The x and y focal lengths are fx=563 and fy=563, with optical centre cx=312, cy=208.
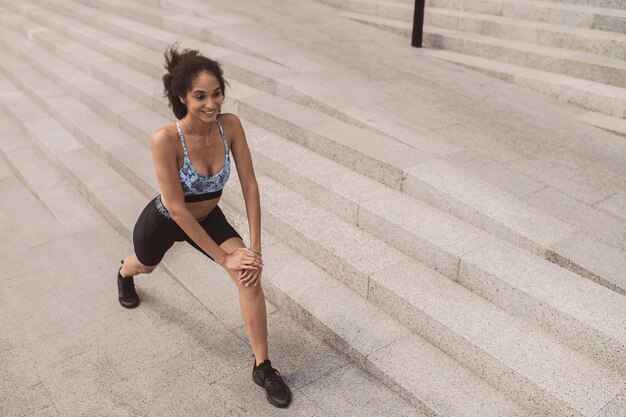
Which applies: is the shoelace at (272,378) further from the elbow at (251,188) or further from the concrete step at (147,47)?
the concrete step at (147,47)

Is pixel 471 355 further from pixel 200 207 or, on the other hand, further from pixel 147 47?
pixel 147 47

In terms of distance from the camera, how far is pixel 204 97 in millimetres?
3045

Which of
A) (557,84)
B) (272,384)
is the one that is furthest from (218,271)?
(557,84)

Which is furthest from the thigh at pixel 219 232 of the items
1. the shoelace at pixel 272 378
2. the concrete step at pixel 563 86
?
the concrete step at pixel 563 86

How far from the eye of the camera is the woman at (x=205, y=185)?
306 centimetres

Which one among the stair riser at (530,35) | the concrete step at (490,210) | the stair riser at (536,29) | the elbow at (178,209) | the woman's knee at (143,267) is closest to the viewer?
the elbow at (178,209)

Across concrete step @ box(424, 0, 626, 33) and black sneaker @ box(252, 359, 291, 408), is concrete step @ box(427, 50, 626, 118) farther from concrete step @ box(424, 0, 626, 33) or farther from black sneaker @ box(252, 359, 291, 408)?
black sneaker @ box(252, 359, 291, 408)

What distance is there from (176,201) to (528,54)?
17.3 feet

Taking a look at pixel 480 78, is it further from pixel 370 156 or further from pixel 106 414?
pixel 106 414

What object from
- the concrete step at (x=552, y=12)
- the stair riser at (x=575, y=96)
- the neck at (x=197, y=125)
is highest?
the concrete step at (x=552, y=12)

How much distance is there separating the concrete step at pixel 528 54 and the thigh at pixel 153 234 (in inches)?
198

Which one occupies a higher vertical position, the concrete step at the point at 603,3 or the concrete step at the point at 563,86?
the concrete step at the point at 603,3

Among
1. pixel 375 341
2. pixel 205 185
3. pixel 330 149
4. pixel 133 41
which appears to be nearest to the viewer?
pixel 205 185

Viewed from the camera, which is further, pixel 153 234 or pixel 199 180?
pixel 153 234
